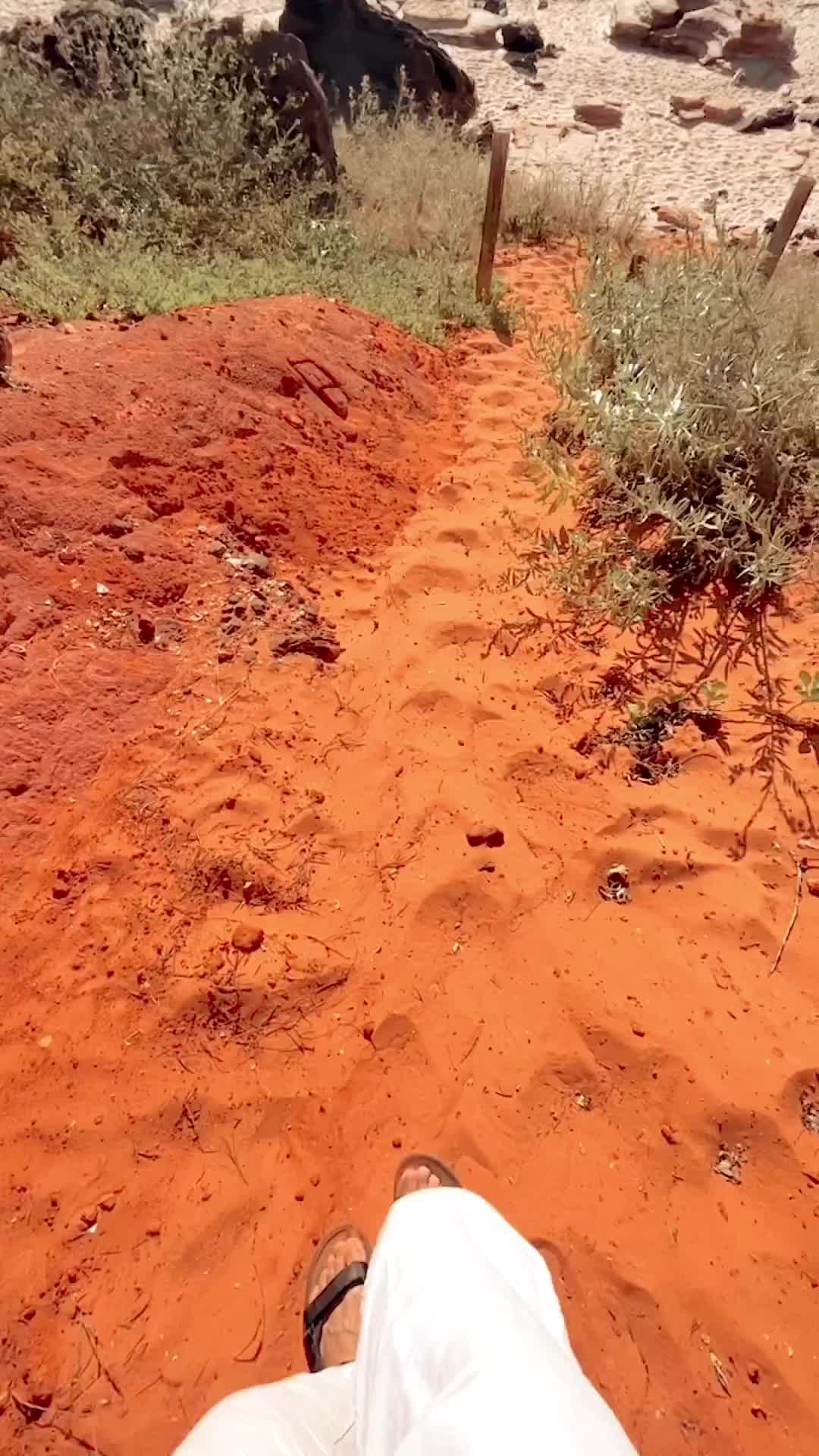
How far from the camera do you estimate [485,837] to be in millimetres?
2463

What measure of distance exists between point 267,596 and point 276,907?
1292 millimetres

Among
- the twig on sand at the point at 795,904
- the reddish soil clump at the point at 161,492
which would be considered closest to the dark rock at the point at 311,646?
the reddish soil clump at the point at 161,492

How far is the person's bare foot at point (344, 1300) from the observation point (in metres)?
1.73

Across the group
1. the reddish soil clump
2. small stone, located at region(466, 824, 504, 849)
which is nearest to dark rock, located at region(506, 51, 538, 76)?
the reddish soil clump

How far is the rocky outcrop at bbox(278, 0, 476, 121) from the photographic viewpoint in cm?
777

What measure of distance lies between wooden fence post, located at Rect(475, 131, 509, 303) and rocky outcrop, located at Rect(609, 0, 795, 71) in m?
8.87

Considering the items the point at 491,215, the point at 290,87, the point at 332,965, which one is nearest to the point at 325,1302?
the point at 332,965

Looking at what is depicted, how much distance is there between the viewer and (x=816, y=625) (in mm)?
3014

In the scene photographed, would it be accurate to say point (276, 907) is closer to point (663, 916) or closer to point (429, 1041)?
point (429, 1041)

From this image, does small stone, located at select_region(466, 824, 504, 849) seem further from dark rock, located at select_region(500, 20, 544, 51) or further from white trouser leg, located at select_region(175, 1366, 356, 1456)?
dark rock, located at select_region(500, 20, 544, 51)

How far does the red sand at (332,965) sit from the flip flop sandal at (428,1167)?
0.06 meters

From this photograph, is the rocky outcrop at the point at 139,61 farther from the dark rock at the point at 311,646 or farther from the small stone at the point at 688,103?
the small stone at the point at 688,103

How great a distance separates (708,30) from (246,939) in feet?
46.3

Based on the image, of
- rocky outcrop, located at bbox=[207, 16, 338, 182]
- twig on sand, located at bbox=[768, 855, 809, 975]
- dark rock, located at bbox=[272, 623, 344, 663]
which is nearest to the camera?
twig on sand, located at bbox=[768, 855, 809, 975]
